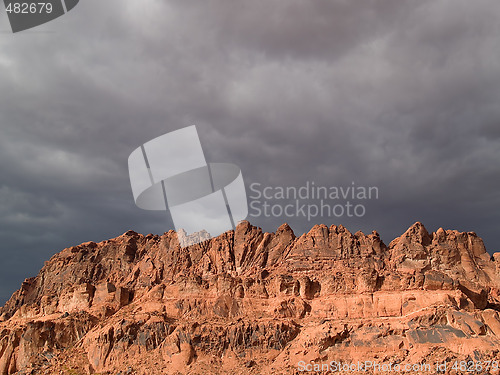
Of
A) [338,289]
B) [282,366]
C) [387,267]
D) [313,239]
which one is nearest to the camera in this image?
[282,366]

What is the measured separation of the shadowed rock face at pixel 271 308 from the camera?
9856 cm

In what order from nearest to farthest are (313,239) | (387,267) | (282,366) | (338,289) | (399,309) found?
1. (282,366)
2. (399,309)
3. (338,289)
4. (387,267)
5. (313,239)

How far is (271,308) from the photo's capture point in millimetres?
118250

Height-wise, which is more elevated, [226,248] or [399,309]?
[226,248]

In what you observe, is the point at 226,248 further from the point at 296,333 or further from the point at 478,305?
the point at 478,305

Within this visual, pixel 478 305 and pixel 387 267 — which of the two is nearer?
pixel 478 305

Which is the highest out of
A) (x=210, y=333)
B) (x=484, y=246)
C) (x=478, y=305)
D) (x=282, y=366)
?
(x=484, y=246)

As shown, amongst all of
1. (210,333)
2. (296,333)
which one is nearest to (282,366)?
(296,333)

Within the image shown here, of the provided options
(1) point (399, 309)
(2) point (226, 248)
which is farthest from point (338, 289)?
(2) point (226, 248)

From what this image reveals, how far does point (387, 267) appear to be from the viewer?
127m

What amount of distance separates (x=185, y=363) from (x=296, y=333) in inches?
955

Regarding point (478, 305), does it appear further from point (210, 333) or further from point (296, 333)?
point (210, 333)

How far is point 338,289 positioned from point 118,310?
5669 cm

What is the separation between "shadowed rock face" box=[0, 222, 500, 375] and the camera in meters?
98.6
